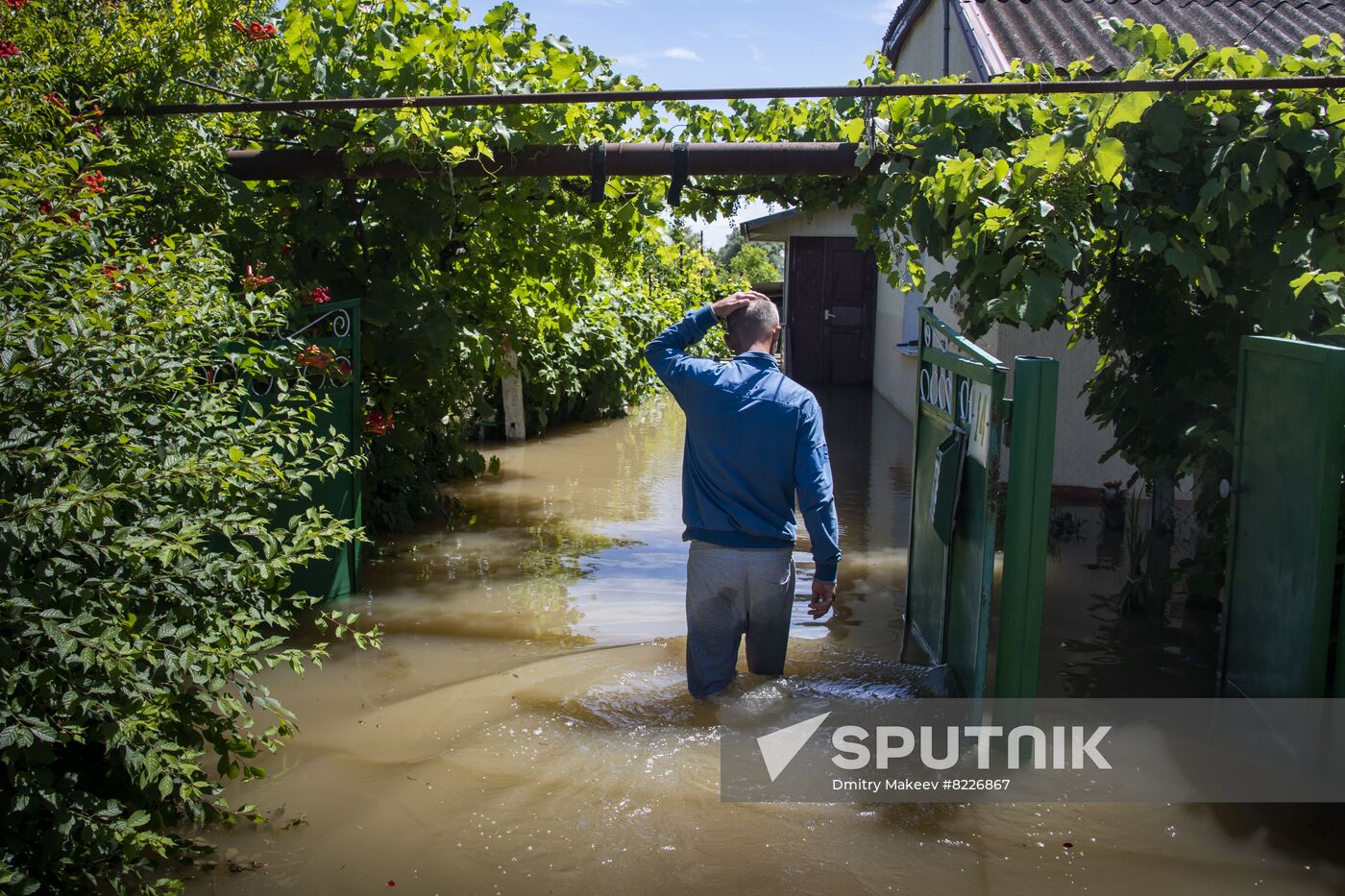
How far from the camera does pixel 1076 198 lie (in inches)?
203

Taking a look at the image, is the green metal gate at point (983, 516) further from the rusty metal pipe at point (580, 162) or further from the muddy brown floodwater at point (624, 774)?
the rusty metal pipe at point (580, 162)

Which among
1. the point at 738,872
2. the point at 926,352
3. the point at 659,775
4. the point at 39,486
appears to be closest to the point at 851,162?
the point at 926,352

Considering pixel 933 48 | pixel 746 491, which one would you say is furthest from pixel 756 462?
pixel 933 48

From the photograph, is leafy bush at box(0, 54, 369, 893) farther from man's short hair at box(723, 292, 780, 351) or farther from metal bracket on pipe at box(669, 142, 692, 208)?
metal bracket on pipe at box(669, 142, 692, 208)

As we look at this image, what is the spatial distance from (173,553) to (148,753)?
58 centimetres

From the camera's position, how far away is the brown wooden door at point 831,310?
69.5ft

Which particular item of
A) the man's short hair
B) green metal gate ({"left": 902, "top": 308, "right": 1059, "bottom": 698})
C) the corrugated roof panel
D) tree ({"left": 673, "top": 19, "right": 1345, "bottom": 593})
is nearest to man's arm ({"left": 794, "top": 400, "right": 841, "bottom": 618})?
the man's short hair

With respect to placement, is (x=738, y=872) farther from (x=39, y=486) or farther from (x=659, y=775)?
(x=39, y=486)

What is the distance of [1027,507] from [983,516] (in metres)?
0.23

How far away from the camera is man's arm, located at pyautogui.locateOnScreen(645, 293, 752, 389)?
192 inches

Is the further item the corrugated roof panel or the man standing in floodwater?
the corrugated roof panel

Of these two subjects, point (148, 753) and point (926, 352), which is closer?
point (148, 753)

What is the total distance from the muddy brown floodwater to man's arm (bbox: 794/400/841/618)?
57cm

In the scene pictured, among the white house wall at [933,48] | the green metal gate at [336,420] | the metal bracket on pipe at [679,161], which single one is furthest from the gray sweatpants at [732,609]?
the white house wall at [933,48]
